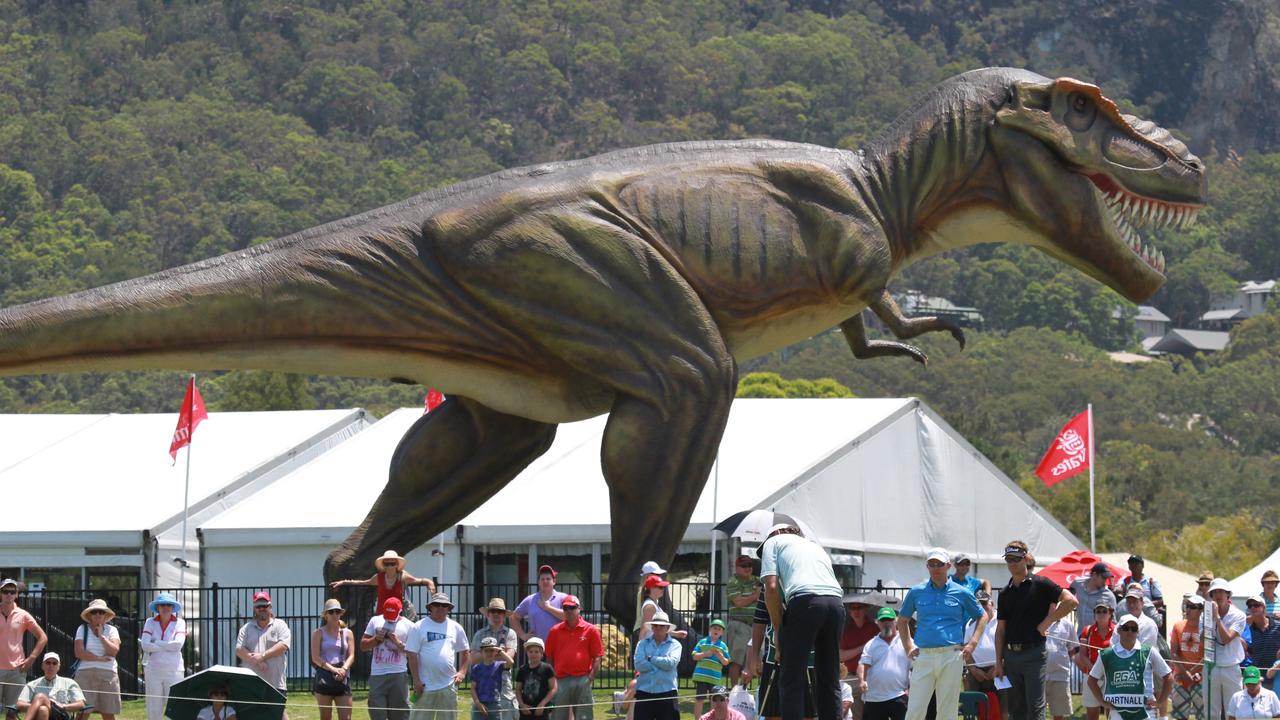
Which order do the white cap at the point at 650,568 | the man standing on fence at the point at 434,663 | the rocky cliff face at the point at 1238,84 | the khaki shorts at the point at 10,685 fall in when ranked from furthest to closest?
the rocky cliff face at the point at 1238,84, the khaki shorts at the point at 10,685, the man standing on fence at the point at 434,663, the white cap at the point at 650,568

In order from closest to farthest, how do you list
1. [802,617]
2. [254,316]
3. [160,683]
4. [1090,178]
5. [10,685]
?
1. [802,617]
2. [254,316]
3. [1090,178]
4. [10,685]
5. [160,683]

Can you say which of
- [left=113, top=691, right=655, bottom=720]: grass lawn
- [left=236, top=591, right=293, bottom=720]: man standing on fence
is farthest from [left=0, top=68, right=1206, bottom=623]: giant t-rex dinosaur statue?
[left=113, top=691, right=655, bottom=720]: grass lawn

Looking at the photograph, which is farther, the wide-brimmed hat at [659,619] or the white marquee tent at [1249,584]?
the white marquee tent at [1249,584]

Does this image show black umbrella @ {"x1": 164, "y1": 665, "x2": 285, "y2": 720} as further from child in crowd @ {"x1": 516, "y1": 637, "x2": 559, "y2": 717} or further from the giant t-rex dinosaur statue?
the giant t-rex dinosaur statue

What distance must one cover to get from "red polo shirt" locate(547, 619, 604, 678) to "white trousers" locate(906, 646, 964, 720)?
259 centimetres

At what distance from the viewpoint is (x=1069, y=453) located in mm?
29297

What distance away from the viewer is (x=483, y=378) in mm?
12805

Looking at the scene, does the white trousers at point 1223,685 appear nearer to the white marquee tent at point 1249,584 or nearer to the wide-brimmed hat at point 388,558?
the wide-brimmed hat at point 388,558

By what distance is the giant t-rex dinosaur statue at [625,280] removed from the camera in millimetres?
12359

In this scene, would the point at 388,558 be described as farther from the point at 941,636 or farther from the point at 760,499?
the point at 760,499

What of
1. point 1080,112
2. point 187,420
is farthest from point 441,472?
point 187,420

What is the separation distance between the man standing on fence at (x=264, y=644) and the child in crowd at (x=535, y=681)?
2.61m

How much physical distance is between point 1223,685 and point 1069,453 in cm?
1277

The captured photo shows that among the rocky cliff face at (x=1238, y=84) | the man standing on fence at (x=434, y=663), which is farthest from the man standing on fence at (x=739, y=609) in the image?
the rocky cliff face at (x=1238, y=84)
